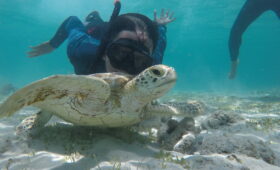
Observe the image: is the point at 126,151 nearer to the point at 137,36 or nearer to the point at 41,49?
the point at 137,36

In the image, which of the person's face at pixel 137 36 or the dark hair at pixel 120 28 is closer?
the person's face at pixel 137 36

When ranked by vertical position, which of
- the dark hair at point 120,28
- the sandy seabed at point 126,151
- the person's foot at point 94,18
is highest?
the person's foot at point 94,18

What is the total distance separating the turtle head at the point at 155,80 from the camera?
2684 mm

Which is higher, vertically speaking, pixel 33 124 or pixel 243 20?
pixel 243 20

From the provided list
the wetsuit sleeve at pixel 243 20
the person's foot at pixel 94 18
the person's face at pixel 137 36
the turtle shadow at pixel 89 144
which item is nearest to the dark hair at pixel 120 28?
the person's face at pixel 137 36

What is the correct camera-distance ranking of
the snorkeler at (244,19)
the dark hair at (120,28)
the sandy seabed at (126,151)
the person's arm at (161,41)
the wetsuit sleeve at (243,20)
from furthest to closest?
the wetsuit sleeve at (243,20) → the snorkeler at (244,19) → the person's arm at (161,41) → the dark hair at (120,28) → the sandy seabed at (126,151)

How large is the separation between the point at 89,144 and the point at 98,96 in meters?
0.79

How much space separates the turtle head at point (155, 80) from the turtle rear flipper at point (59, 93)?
45cm

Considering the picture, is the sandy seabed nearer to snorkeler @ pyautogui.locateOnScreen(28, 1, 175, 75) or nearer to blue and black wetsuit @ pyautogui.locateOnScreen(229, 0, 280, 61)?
snorkeler @ pyautogui.locateOnScreen(28, 1, 175, 75)

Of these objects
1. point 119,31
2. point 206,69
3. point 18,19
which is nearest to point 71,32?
point 119,31

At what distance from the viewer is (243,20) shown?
10.0m

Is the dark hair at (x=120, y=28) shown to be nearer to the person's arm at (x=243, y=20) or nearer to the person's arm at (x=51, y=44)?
the person's arm at (x=51, y=44)

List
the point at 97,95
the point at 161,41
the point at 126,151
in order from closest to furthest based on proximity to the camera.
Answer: the point at 97,95
the point at 126,151
the point at 161,41

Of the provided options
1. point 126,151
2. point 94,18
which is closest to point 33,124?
point 126,151
